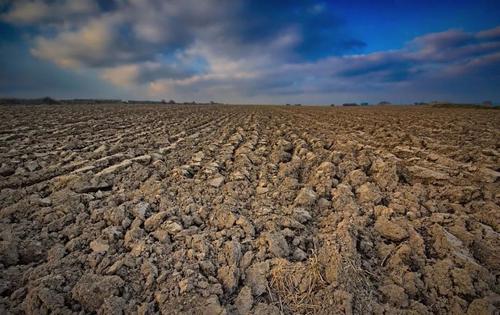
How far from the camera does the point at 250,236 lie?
3.14 m

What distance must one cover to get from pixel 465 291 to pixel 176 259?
2456 mm

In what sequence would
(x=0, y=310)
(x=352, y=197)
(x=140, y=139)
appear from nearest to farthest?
(x=0, y=310), (x=352, y=197), (x=140, y=139)

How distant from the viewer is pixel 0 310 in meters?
2.20

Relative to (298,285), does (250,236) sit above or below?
above

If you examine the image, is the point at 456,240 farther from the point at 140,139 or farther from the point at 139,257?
the point at 140,139

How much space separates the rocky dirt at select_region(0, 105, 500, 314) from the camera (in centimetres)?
237

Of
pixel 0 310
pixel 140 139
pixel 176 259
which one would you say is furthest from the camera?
pixel 140 139

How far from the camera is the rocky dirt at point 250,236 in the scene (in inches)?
93.1

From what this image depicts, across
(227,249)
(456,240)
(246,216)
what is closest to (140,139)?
(246,216)

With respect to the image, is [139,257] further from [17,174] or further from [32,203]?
[17,174]

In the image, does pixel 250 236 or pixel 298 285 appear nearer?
pixel 298 285

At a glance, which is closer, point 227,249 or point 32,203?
point 227,249

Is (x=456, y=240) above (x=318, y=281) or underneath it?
above

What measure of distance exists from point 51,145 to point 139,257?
18.4 feet
